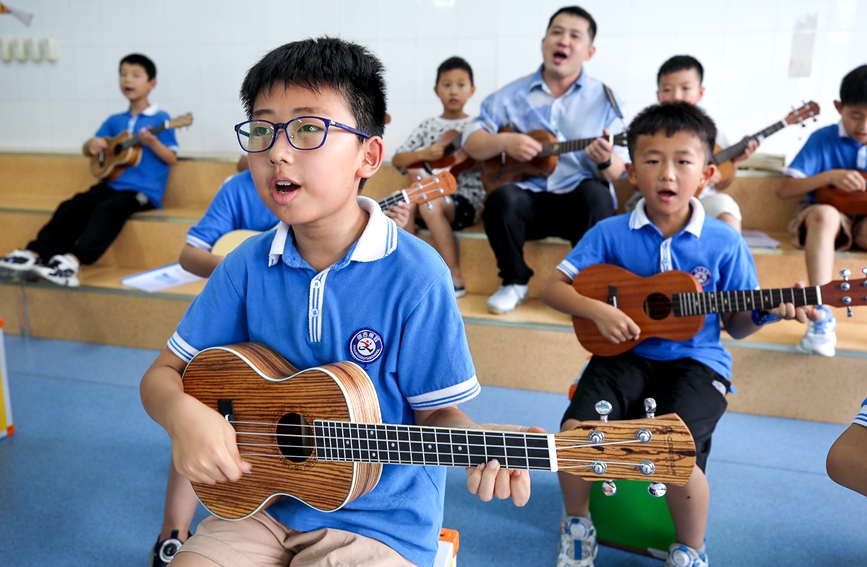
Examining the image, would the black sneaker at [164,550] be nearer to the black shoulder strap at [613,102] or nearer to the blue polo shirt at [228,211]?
the blue polo shirt at [228,211]

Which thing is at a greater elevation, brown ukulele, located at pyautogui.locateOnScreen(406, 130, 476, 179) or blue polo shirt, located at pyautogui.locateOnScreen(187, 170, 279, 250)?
brown ukulele, located at pyautogui.locateOnScreen(406, 130, 476, 179)

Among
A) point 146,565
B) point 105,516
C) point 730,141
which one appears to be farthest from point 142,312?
point 730,141

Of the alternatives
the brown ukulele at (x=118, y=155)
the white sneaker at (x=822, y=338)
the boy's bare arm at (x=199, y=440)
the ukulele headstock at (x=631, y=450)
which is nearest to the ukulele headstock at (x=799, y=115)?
the white sneaker at (x=822, y=338)

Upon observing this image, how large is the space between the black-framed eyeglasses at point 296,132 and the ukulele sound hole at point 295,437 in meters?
0.45

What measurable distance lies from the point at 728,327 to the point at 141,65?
3.69 meters

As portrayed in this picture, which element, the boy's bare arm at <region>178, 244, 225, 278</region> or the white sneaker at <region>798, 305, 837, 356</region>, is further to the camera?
the white sneaker at <region>798, 305, 837, 356</region>

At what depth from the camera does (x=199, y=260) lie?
2244mm

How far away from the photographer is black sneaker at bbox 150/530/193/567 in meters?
1.66

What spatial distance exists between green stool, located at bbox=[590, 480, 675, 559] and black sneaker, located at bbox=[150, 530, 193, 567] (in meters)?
1.07

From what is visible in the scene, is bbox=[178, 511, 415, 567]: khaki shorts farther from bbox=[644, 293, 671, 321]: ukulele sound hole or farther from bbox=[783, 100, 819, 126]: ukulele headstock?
bbox=[783, 100, 819, 126]: ukulele headstock

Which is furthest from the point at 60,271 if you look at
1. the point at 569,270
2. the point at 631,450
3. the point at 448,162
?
the point at 631,450

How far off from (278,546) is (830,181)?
2666mm

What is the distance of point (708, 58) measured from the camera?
368 cm

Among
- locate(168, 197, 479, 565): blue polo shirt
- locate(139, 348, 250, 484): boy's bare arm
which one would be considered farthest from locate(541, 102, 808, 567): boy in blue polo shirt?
locate(139, 348, 250, 484): boy's bare arm
